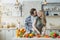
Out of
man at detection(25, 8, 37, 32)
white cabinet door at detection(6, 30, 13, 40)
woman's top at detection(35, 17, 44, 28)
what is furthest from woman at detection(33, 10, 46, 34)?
white cabinet door at detection(6, 30, 13, 40)

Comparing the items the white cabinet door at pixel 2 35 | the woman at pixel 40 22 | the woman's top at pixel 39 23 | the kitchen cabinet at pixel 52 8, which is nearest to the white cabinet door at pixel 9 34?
the white cabinet door at pixel 2 35

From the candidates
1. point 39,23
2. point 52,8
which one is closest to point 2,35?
point 39,23

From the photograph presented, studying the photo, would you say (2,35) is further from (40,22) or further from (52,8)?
(52,8)

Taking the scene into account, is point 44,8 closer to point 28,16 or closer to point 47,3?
point 47,3

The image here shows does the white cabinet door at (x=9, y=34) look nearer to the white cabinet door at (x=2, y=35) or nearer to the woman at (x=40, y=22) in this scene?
the white cabinet door at (x=2, y=35)

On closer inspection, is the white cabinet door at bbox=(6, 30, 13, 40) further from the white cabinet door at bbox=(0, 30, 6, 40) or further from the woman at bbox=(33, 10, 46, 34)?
the woman at bbox=(33, 10, 46, 34)

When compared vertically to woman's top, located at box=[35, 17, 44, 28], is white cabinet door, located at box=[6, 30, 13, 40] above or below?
below

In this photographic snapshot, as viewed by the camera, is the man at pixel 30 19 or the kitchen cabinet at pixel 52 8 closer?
the kitchen cabinet at pixel 52 8

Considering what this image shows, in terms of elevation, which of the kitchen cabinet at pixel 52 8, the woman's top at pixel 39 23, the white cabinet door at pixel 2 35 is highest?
the kitchen cabinet at pixel 52 8

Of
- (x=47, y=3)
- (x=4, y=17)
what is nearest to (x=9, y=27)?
(x=4, y=17)

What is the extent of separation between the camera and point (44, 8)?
6070mm

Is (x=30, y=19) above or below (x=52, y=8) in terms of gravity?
below

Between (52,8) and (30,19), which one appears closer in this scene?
(52,8)

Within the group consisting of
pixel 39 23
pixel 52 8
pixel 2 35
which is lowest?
pixel 2 35
